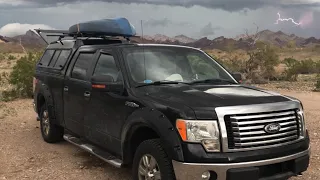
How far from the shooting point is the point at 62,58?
7184 mm

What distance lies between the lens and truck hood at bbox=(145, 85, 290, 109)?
4102mm

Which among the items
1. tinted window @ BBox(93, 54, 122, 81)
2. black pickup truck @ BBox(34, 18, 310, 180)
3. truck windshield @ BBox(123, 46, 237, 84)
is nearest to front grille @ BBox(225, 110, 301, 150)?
black pickup truck @ BBox(34, 18, 310, 180)

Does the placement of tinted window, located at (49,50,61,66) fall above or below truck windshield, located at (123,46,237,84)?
below

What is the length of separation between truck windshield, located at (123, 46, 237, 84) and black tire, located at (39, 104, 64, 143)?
280 cm

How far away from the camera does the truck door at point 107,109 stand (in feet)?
16.3

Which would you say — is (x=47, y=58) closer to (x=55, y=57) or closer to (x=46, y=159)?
(x=55, y=57)

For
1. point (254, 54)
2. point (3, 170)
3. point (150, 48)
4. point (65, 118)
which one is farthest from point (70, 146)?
point (254, 54)

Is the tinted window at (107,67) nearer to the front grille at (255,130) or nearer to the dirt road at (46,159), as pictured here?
the dirt road at (46,159)

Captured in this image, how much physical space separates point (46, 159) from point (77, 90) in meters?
1.47

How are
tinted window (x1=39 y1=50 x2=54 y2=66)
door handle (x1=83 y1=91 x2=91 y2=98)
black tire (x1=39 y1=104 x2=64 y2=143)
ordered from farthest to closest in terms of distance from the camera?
tinted window (x1=39 y1=50 x2=54 y2=66)
black tire (x1=39 y1=104 x2=64 y2=143)
door handle (x1=83 y1=91 x2=91 y2=98)

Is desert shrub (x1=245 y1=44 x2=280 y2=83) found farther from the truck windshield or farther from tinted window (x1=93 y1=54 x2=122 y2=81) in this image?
tinted window (x1=93 y1=54 x2=122 y2=81)

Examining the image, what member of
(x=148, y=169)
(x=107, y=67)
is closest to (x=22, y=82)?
(x=107, y=67)

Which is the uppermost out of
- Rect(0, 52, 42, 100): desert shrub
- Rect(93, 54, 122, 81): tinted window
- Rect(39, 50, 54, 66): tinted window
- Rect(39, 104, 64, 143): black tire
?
Rect(93, 54, 122, 81): tinted window

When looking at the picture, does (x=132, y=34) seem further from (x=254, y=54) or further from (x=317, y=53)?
(x=317, y=53)
